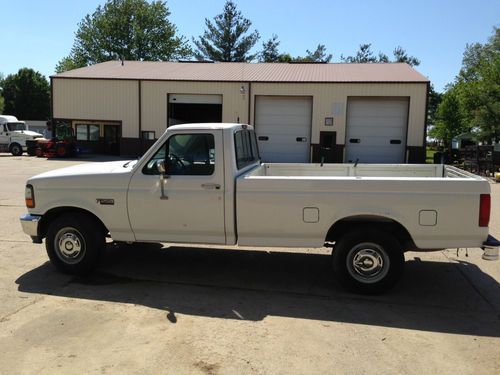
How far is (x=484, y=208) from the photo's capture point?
5.10 m

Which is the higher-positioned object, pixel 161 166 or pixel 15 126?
pixel 15 126

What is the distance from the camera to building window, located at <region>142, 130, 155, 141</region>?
2947 centimetres

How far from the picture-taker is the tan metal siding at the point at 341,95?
84.0 ft

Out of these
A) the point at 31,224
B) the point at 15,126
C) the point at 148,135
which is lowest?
the point at 31,224

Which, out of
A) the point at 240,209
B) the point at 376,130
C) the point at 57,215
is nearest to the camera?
the point at 240,209

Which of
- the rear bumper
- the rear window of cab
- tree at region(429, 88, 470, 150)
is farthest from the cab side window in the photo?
tree at region(429, 88, 470, 150)

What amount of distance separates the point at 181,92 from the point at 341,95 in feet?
30.3

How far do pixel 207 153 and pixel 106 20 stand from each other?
61578 mm

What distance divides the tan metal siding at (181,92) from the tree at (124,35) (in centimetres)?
3615

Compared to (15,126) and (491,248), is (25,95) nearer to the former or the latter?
(15,126)

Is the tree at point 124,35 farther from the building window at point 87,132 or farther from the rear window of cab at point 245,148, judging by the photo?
the rear window of cab at point 245,148

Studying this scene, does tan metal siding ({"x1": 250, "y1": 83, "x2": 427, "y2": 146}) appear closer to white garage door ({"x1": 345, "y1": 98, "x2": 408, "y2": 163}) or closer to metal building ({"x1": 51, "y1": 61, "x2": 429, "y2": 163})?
metal building ({"x1": 51, "y1": 61, "x2": 429, "y2": 163})

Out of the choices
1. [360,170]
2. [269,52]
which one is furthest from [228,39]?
[360,170]

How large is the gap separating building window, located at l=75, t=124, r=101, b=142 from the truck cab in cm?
289
